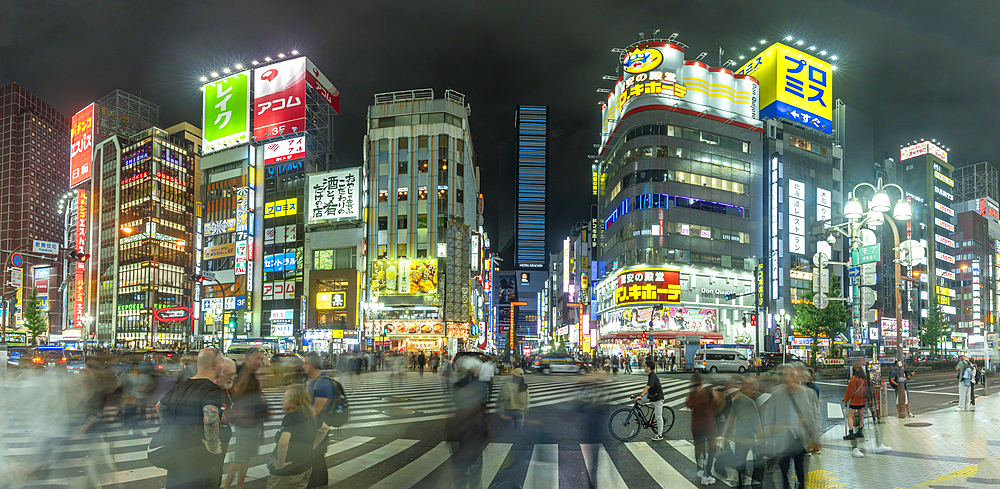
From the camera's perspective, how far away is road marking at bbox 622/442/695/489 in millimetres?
9256

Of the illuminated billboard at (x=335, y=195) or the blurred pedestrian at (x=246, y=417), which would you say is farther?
the illuminated billboard at (x=335, y=195)

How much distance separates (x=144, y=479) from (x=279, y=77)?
7734cm

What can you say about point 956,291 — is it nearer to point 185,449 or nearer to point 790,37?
point 790,37

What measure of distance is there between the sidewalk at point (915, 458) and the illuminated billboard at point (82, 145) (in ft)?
437

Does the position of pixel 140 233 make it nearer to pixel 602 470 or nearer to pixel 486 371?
pixel 486 371

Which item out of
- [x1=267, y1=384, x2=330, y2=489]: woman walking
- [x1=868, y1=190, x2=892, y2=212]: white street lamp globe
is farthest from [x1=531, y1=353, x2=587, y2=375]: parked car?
[x1=267, y1=384, x2=330, y2=489]: woman walking

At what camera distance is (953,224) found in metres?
122

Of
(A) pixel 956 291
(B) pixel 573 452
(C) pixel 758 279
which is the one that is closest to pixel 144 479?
(B) pixel 573 452

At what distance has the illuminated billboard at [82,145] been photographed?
11594 cm

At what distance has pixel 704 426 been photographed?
948 centimetres

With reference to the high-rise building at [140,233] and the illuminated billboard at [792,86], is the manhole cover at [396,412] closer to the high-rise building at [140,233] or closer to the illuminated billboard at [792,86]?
the illuminated billboard at [792,86]

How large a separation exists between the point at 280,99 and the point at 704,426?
7882cm

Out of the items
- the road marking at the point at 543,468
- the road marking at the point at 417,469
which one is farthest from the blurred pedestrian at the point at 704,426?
the road marking at the point at 417,469

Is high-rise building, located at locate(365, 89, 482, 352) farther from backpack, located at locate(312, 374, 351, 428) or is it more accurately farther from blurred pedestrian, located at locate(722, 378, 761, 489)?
backpack, located at locate(312, 374, 351, 428)
